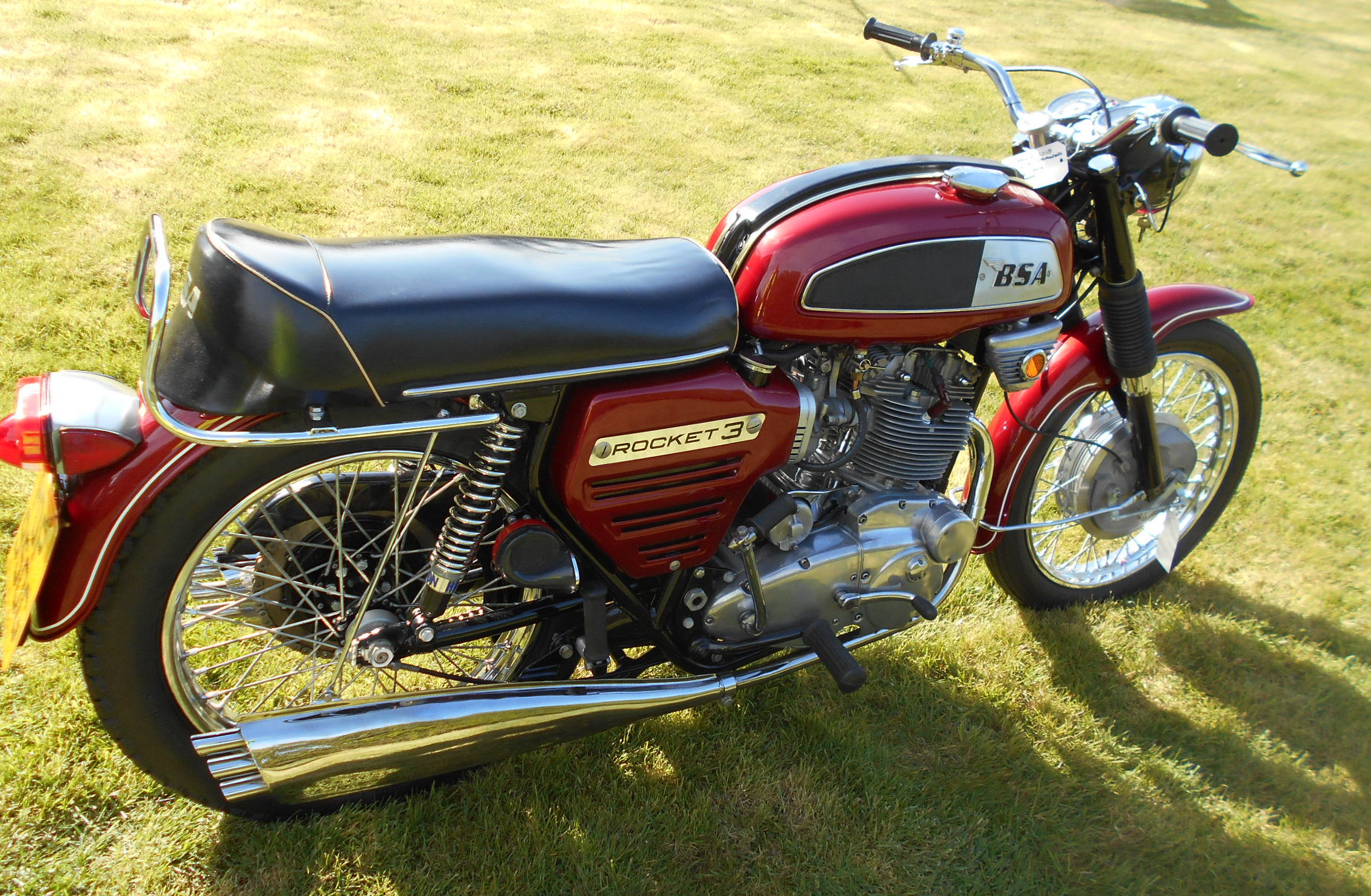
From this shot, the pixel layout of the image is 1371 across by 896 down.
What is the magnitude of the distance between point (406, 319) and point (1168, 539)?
8.51 feet

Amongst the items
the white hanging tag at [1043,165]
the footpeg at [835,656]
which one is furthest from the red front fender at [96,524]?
the white hanging tag at [1043,165]

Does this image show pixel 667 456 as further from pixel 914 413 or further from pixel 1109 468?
pixel 1109 468

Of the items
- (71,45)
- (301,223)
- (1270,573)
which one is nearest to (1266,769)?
(1270,573)

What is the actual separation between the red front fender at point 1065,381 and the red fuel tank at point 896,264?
1.85 ft

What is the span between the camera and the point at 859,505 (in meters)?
2.28

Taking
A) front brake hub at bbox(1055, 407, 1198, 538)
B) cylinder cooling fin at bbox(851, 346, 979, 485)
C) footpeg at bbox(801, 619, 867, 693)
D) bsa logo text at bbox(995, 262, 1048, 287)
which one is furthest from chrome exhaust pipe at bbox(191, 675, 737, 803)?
front brake hub at bbox(1055, 407, 1198, 538)

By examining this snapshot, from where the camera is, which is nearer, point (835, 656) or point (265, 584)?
point (265, 584)

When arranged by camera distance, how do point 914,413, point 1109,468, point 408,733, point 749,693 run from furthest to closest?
point 1109,468 < point 749,693 < point 914,413 < point 408,733

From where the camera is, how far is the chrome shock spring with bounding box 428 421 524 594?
1.78 metres

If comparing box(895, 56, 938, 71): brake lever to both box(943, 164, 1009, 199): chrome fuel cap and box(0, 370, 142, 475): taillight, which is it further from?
box(0, 370, 142, 475): taillight

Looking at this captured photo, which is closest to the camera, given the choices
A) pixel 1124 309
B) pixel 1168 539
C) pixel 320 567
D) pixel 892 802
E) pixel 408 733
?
pixel 408 733

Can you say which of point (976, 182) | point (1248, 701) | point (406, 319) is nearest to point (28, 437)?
point (406, 319)

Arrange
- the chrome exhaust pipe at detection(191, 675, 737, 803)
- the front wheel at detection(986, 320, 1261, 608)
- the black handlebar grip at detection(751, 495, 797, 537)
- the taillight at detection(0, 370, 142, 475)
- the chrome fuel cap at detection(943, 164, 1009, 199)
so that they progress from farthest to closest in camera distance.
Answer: the front wheel at detection(986, 320, 1261, 608)
the black handlebar grip at detection(751, 495, 797, 537)
the chrome fuel cap at detection(943, 164, 1009, 199)
the chrome exhaust pipe at detection(191, 675, 737, 803)
the taillight at detection(0, 370, 142, 475)

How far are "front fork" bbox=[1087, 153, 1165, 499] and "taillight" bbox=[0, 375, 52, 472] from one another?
231 centimetres
